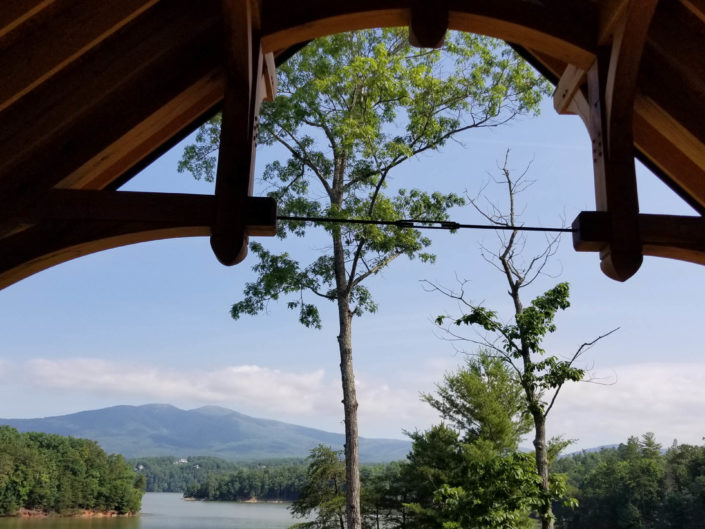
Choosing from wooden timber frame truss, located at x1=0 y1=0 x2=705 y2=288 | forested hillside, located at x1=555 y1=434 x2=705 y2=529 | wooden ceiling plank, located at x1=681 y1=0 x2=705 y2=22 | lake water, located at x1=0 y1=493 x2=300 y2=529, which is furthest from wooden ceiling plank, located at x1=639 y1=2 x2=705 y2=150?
forested hillside, located at x1=555 y1=434 x2=705 y2=529

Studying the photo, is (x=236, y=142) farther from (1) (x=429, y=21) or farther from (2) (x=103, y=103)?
(1) (x=429, y=21)

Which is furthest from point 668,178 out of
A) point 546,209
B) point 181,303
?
point 181,303

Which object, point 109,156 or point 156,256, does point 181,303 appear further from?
point 109,156

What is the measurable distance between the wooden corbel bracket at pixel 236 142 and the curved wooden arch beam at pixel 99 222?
0.16 feet

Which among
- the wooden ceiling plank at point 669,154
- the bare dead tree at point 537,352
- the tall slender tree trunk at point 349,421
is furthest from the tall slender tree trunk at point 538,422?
the wooden ceiling plank at point 669,154

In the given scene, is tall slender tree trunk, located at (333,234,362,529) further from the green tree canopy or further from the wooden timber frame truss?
the wooden timber frame truss

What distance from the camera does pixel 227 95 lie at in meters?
2.55

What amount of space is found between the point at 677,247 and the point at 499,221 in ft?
26.2

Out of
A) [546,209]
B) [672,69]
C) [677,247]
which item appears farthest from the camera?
[546,209]

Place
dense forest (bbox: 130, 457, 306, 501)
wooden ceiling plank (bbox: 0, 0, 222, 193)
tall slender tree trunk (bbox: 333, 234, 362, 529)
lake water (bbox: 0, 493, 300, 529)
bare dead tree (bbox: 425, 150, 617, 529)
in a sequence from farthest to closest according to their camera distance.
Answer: dense forest (bbox: 130, 457, 306, 501) → lake water (bbox: 0, 493, 300, 529) → tall slender tree trunk (bbox: 333, 234, 362, 529) → bare dead tree (bbox: 425, 150, 617, 529) → wooden ceiling plank (bbox: 0, 0, 222, 193)

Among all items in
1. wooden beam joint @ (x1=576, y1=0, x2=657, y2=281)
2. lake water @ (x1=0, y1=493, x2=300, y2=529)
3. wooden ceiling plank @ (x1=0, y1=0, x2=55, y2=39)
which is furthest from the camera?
lake water @ (x1=0, y1=493, x2=300, y2=529)

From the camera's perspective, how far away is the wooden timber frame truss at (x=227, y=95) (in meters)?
2.48

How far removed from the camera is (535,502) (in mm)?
7074

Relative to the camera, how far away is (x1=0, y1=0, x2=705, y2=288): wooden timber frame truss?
97.6 inches
